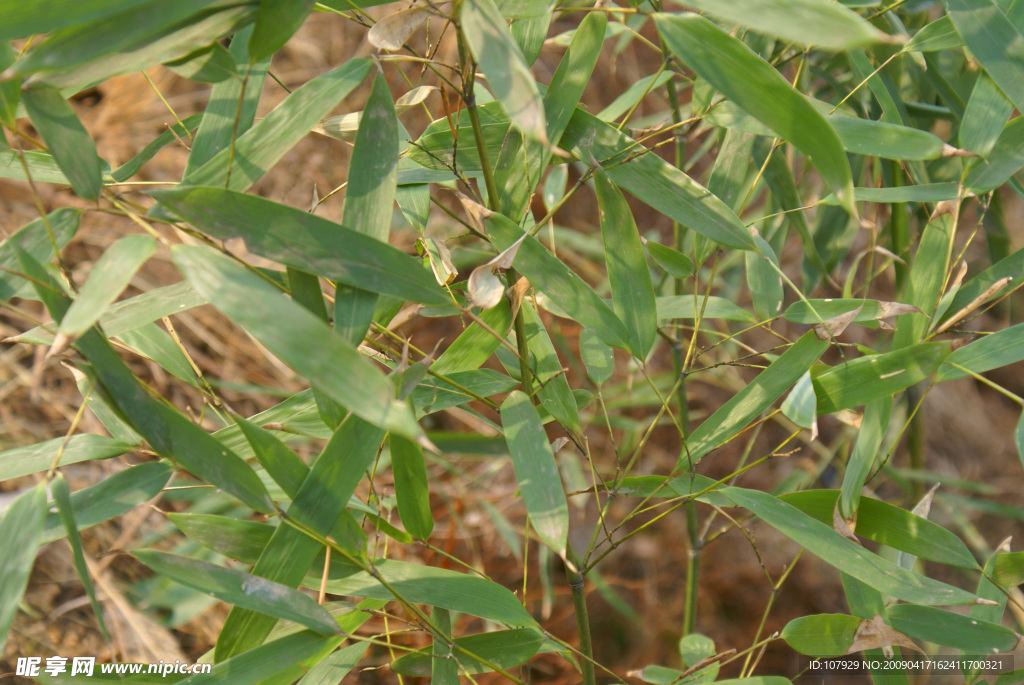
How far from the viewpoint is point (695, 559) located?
655mm

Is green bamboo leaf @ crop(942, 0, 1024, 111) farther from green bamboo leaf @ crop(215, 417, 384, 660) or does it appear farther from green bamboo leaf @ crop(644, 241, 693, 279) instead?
green bamboo leaf @ crop(215, 417, 384, 660)

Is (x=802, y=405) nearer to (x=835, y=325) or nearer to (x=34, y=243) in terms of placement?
(x=835, y=325)

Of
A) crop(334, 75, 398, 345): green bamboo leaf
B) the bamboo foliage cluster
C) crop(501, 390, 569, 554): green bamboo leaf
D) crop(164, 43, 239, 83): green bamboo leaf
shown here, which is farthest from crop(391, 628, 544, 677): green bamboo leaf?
crop(164, 43, 239, 83): green bamboo leaf

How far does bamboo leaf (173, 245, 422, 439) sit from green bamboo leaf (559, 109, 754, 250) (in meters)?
0.16

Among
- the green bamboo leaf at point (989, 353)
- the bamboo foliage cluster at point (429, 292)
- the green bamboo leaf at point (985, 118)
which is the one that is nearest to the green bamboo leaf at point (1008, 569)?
the bamboo foliage cluster at point (429, 292)

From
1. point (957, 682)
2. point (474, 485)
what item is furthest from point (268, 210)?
point (957, 682)

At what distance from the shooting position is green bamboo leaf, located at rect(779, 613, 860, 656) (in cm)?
40

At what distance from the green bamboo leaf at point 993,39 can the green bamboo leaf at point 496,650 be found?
0.40m

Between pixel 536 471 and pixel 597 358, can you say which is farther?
pixel 597 358

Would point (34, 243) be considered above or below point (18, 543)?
above

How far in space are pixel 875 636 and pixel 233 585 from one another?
0.34m

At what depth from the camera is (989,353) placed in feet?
1.26

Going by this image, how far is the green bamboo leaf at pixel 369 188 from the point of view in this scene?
1.01ft

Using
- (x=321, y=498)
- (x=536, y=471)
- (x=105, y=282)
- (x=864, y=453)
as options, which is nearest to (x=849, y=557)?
(x=864, y=453)
